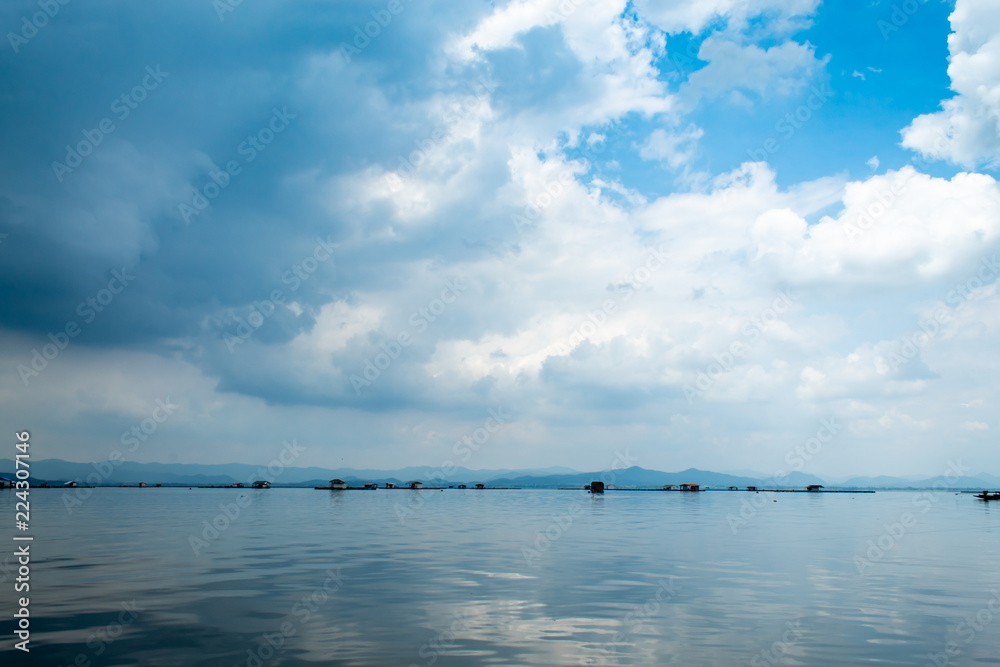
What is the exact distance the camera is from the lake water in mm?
16422

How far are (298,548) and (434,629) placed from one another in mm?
23651

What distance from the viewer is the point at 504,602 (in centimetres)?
2244

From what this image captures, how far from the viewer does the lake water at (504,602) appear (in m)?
16.4

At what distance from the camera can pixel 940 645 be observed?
58.2ft

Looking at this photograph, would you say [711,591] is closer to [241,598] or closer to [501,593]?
[501,593]

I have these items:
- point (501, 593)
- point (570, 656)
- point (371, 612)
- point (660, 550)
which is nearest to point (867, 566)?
point (660, 550)
